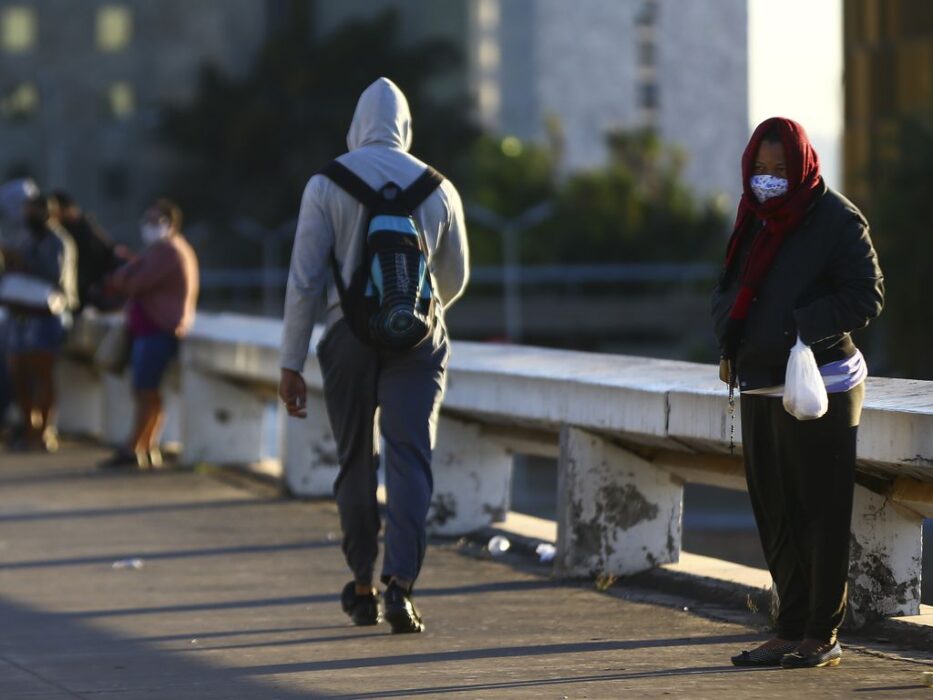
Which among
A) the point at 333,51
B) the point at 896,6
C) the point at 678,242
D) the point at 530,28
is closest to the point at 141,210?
the point at 333,51

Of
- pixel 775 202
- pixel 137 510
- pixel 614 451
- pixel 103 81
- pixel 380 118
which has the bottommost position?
pixel 137 510

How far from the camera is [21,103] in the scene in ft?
322

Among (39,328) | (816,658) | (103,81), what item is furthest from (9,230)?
(103,81)

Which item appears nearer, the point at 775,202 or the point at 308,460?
the point at 775,202

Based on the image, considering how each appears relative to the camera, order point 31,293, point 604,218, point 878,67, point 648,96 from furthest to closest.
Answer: point 648,96, point 604,218, point 878,67, point 31,293

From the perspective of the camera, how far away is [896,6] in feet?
198

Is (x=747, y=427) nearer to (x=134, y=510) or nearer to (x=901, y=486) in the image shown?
(x=901, y=486)

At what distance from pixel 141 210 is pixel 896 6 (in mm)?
45117

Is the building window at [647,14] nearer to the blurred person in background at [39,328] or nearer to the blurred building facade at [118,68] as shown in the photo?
the blurred building facade at [118,68]

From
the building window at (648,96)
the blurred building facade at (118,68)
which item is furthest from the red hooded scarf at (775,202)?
the building window at (648,96)

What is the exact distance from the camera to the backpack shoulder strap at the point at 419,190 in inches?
Answer: 304

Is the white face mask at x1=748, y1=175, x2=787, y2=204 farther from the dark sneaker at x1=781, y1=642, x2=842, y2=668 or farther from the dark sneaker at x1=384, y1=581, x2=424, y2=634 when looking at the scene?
the dark sneaker at x1=384, y1=581, x2=424, y2=634

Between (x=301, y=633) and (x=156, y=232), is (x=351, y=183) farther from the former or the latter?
(x=156, y=232)

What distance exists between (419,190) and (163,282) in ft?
23.0
